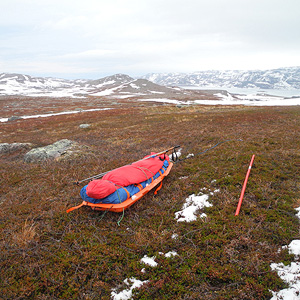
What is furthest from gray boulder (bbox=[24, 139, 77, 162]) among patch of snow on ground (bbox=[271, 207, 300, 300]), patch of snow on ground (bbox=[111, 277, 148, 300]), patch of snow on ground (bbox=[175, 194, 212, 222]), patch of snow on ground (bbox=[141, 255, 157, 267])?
patch of snow on ground (bbox=[271, 207, 300, 300])

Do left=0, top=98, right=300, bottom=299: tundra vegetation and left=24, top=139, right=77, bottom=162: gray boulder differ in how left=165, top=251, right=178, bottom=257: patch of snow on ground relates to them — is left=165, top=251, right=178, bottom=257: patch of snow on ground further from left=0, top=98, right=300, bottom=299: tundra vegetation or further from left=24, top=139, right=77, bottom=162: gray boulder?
left=24, top=139, right=77, bottom=162: gray boulder

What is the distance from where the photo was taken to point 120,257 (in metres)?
4.38

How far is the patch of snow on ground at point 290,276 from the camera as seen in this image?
3.27 metres

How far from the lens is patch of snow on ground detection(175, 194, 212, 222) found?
5667mm

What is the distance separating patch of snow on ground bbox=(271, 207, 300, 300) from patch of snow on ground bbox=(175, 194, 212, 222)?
7.19 ft

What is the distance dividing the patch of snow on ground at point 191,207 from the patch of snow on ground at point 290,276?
219 centimetres

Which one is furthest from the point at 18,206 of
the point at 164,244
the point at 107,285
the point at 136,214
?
the point at 164,244

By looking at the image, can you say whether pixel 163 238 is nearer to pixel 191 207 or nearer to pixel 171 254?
pixel 171 254

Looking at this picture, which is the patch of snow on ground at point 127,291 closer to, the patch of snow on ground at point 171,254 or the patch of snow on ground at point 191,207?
the patch of snow on ground at point 171,254

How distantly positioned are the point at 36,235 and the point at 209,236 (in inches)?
198

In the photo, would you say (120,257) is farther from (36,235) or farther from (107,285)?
(36,235)

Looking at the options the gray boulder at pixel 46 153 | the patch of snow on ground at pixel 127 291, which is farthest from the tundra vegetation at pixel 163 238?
the gray boulder at pixel 46 153

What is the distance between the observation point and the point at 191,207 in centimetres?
612

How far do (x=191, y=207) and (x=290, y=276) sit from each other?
117 inches
